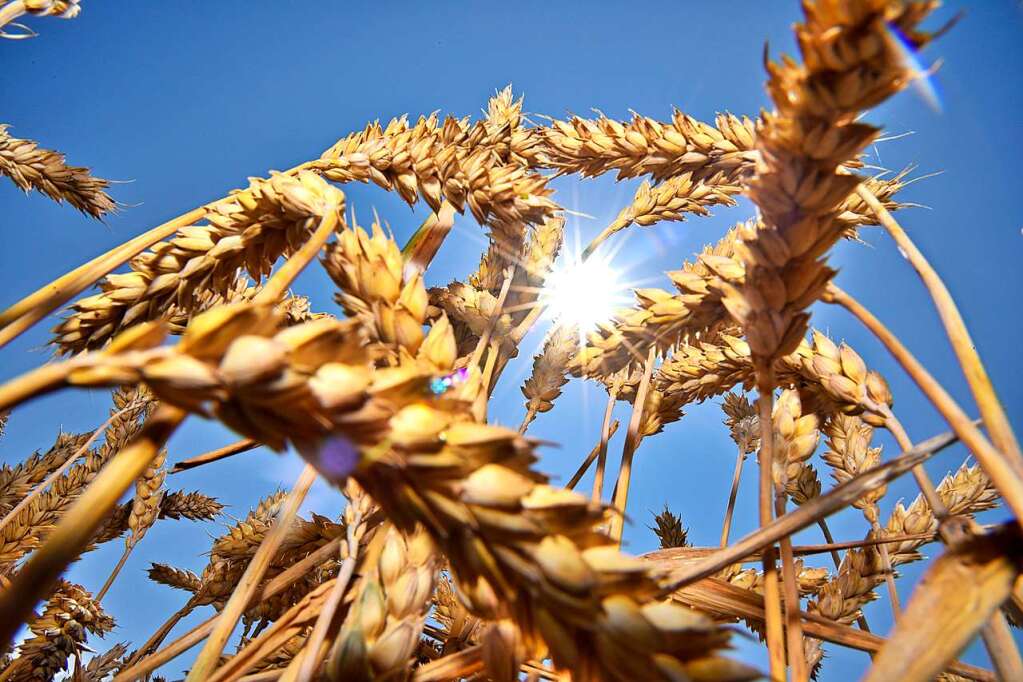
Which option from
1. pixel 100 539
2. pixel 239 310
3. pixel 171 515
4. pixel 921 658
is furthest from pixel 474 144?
pixel 171 515

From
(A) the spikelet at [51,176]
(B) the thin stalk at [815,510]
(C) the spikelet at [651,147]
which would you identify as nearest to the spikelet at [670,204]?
(C) the spikelet at [651,147]

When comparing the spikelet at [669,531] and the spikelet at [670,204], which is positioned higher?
the spikelet at [670,204]

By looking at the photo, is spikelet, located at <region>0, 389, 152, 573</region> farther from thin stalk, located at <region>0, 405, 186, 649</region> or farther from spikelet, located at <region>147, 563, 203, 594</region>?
thin stalk, located at <region>0, 405, 186, 649</region>

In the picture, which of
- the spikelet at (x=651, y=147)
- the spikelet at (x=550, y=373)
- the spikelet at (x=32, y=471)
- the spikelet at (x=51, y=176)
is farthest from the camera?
the spikelet at (x=32, y=471)

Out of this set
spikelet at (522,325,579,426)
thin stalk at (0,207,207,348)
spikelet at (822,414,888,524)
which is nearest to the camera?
thin stalk at (0,207,207,348)

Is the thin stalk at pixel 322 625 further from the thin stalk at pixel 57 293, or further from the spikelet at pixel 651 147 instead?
the spikelet at pixel 651 147

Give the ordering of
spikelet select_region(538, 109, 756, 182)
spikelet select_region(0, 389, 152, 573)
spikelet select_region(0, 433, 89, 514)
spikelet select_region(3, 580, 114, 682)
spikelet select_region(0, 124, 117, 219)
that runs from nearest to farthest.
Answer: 1. spikelet select_region(538, 109, 756, 182)
2. spikelet select_region(3, 580, 114, 682)
3. spikelet select_region(0, 389, 152, 573)
4. spikelet select_region(0, 124, 117, 219)
5. spikelet select_region(0, 433, 89, 514)

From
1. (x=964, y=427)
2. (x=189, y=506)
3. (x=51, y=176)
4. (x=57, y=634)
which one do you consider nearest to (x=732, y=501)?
(x=964, y=427)

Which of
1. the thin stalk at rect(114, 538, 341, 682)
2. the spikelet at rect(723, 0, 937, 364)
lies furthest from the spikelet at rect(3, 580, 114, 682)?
the spikelet at rect(723, 0, 937, 364)
